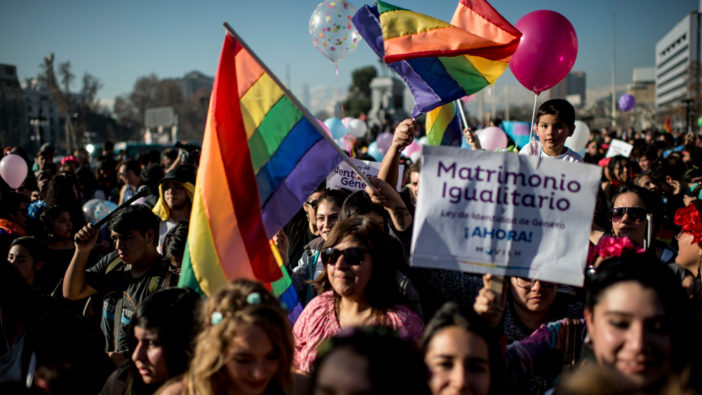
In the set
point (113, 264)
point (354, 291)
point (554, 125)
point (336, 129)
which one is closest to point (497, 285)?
point (354, 291)

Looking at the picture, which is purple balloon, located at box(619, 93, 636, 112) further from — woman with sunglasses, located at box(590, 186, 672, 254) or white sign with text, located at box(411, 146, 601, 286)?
white sign with text, located at box(411, 146, 601, 286)

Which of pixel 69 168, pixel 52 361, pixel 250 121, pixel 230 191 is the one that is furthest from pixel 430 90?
pixel 69 168

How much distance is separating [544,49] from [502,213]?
117 inches

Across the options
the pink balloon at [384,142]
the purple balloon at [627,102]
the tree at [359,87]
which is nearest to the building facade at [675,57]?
the tree at [359,87]

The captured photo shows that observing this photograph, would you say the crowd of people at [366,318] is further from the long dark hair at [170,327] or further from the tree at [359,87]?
the tree at [359,87]

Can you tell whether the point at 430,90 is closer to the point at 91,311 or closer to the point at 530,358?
the point at 530,358

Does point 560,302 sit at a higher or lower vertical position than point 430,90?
lower

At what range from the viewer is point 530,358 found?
104 inches

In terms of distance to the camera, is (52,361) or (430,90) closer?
(52,361)

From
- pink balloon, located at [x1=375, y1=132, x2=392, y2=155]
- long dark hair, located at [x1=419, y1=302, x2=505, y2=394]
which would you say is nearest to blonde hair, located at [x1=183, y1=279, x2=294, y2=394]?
long dark hair, located at [x1=419, y1=302, x2=505, y2=394]

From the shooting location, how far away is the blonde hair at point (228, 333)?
7.92 feet

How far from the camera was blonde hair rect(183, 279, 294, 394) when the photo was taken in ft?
7.92

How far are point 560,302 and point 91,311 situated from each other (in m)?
3.29

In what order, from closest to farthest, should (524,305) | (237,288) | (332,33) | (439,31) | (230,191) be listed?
(237,288) → (524,305) → (230,191) → (439,31) → (332,33)
